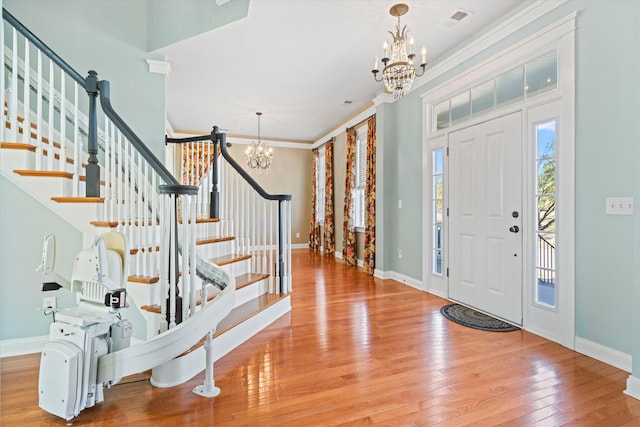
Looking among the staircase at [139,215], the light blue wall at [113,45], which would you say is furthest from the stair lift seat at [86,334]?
the light blue wall at [113,45]

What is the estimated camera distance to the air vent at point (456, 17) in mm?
3201

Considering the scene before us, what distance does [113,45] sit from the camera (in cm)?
372

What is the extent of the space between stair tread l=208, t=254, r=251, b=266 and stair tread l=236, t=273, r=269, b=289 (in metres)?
0.20

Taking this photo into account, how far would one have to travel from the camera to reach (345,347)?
270 cm

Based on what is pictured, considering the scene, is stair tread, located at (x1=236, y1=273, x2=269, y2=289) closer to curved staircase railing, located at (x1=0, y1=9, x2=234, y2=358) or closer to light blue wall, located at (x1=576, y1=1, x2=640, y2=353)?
curved staircase railing, located at (x1=0, y1=9, x2=234, y2=358)

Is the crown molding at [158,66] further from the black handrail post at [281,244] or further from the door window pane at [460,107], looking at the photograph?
the door window pane at [460,107]

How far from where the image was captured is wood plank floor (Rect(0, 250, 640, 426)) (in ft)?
5.92

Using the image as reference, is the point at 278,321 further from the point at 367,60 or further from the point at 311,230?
the point at 311,230

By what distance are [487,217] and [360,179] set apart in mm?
3354

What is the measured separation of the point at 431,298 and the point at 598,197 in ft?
7.07

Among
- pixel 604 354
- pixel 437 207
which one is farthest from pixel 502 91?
pixel 604 354

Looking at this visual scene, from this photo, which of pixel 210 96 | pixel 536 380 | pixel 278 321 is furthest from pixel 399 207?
pixel 210 96

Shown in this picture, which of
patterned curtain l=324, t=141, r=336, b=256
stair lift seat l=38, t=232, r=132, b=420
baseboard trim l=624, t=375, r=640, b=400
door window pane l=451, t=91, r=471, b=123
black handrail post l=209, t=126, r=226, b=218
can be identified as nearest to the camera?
stair lift seat l=38, t=232, r=132, b=420

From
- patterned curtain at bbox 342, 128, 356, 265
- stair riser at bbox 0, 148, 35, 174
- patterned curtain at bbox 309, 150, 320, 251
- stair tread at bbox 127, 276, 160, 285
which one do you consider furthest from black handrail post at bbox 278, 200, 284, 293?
patterned curtain at bbox 309, 150, 320, 251
